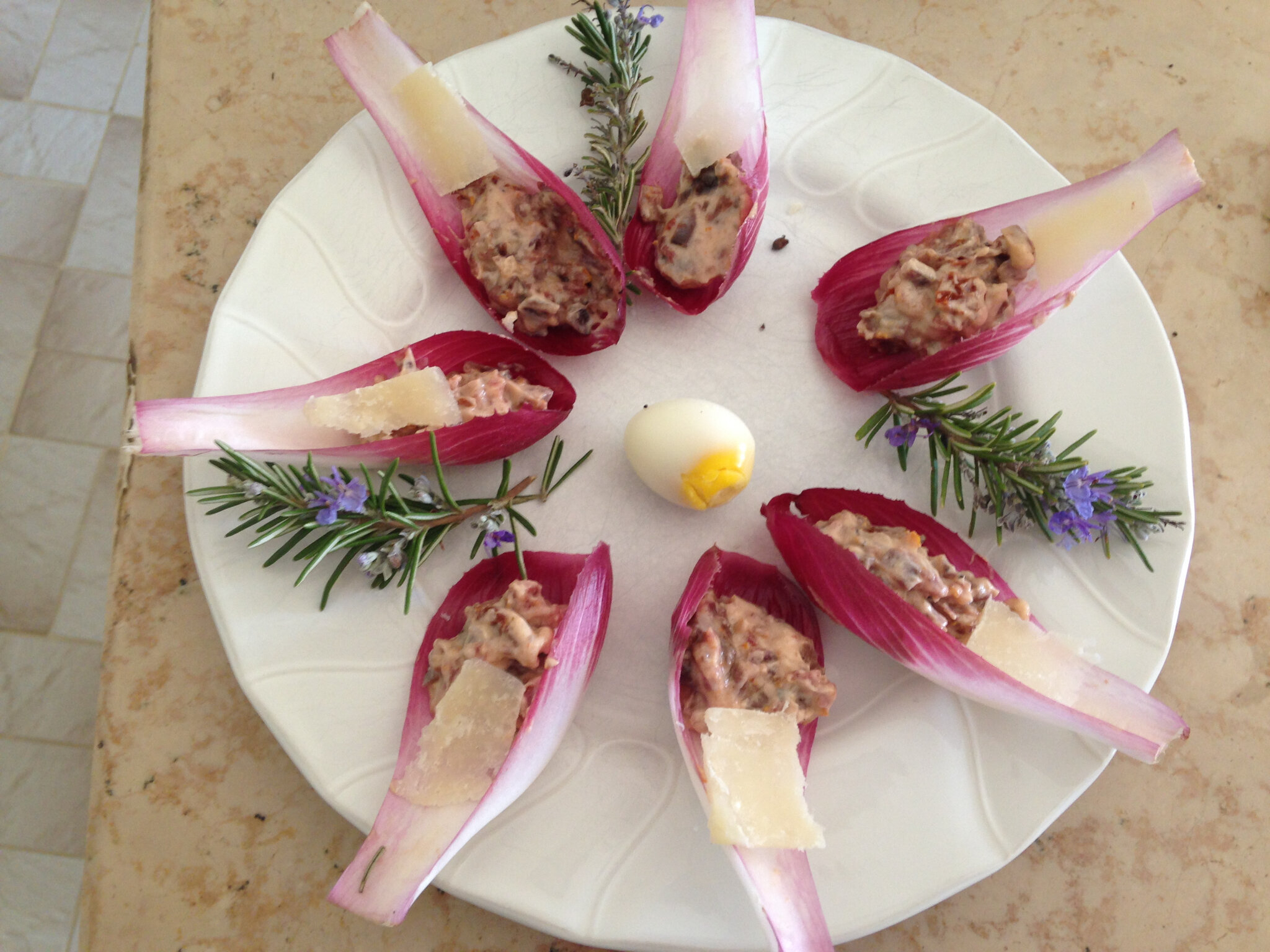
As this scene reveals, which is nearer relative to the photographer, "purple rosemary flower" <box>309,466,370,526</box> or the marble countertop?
"purple rosemary flower" <box>309,466,370,526</box>

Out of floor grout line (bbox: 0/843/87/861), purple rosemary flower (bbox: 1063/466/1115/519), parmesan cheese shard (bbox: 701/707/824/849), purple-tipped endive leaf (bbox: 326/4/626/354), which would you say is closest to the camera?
parmesan cheese shard (bbox: 701/707/824/849)

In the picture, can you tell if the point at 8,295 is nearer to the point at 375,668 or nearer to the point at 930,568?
the point at 375,668

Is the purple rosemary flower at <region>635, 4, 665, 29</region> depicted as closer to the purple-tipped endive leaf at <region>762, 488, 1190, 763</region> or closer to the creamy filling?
the creamy filling

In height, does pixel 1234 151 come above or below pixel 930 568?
above

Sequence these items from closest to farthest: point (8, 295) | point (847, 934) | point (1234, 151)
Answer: point (847, 934) → point (1234, 151) → point (8, 295)

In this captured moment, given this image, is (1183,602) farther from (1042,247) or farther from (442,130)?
(442,130)

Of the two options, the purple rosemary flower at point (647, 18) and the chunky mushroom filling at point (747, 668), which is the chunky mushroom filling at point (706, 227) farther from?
the chunky mushroom filling at point (747, 668)

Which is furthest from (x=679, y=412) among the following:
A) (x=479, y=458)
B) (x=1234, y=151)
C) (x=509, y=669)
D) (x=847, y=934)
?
(x=1234, y=151)

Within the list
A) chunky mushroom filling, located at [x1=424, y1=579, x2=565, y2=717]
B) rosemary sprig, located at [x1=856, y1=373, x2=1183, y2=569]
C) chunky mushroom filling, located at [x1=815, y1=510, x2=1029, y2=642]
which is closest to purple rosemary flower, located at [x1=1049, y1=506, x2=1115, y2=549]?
rosemary sprig, located at [x1=856, y1=373, x2=1183, y2=569]
